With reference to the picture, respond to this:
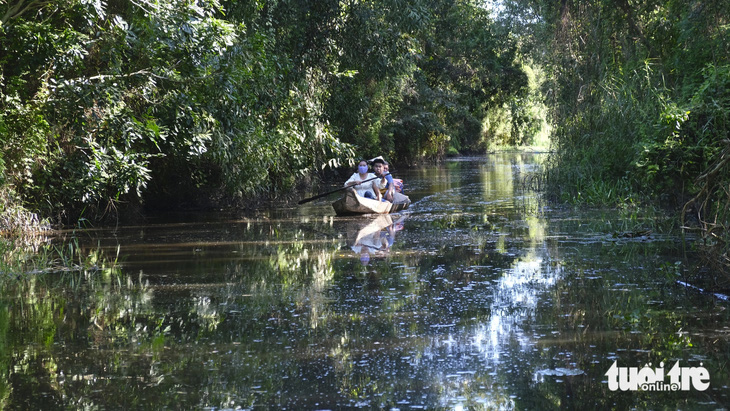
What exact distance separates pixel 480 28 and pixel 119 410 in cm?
3432

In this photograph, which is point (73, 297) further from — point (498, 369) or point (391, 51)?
point (391, 51)

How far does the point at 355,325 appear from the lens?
6.80 meters

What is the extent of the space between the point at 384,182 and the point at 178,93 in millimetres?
6116

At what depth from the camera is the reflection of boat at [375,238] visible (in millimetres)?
11511

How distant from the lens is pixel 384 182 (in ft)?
63.8

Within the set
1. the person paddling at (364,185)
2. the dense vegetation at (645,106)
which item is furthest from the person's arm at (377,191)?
the dense vegetation at (645,106)

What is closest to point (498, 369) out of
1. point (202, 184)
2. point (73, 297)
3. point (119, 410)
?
point (119, 410)

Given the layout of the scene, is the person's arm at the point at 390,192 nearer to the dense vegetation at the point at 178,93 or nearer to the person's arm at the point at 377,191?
the person's arm at the point at 377,191

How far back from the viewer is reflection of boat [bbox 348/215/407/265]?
11511 mm

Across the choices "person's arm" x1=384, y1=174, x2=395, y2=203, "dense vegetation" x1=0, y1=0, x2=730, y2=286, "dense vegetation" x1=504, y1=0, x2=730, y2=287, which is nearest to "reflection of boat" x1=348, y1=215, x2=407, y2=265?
"person's arm" x1=384, y1=174, x2=395, y2=203

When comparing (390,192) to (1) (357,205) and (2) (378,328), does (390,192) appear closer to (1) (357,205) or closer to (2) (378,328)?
(1) (357,205)

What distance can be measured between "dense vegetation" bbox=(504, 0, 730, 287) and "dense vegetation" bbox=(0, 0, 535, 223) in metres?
4.23

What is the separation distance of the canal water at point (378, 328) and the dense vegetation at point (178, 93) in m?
2.76

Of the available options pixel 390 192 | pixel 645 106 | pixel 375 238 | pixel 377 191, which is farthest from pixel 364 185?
pixel 645 106
